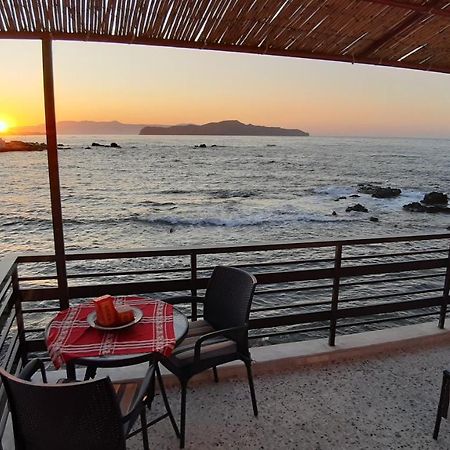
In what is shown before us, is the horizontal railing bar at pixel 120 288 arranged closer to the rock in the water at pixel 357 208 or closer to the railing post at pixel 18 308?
the railing post at pixel 18 308

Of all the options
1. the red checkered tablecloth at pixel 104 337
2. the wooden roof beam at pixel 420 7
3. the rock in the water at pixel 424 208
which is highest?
the wooden roof beam at pixel 420 7

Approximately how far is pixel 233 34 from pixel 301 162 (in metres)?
38.3

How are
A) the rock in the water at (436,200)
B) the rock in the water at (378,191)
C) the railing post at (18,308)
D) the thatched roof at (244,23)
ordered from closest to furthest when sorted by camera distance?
the thatched roof at (244,23) → the railing post at (18,308) → the rock in the water at (436,200) → the rock in the water at (378,191)

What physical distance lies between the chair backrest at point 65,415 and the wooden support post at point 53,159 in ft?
3.76

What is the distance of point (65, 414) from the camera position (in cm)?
116

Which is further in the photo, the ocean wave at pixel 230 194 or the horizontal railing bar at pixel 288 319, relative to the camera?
the ocean wave at pixel 230 194

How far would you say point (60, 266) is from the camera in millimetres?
2271

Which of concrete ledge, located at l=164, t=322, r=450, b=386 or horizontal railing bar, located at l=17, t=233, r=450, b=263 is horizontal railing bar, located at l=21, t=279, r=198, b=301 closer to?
horizontal railing bar, located at l=17, t=233, r=450, b=263

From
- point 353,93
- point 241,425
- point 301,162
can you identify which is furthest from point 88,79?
point 301,162

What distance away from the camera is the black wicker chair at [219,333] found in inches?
74.0

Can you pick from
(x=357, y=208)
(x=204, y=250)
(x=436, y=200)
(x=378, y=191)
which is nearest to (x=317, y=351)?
(x=204, y=250)

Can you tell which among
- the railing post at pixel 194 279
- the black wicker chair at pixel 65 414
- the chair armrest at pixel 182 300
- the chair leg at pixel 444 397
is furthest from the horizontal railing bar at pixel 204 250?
the black wicker chair at pixel 65 414

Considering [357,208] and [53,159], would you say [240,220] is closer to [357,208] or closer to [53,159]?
[357,208]

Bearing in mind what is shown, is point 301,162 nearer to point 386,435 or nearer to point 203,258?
point 203,258
